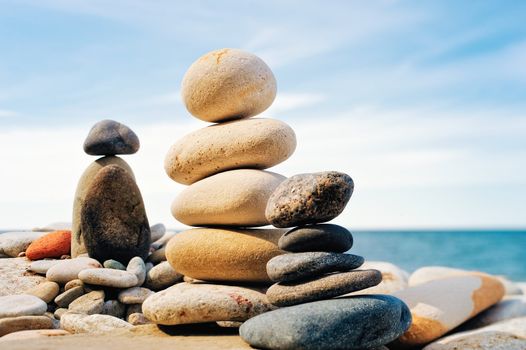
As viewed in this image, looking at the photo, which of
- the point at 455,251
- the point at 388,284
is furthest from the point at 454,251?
A: the point at 388,284

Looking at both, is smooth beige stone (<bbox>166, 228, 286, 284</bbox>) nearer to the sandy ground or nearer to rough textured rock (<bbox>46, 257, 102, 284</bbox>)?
the sandy ground

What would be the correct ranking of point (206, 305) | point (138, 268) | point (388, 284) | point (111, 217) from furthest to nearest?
point (111, 217) < point (138, 268) < point (388, 284) < point (206, 305)

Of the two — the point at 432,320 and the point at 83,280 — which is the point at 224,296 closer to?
the point at 432,320

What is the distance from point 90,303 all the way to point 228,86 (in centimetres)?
331

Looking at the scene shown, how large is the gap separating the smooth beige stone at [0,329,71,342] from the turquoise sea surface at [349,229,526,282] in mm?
27100

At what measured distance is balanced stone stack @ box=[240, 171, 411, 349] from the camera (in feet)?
15.4

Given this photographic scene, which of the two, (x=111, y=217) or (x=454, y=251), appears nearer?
(x=111, y=217)

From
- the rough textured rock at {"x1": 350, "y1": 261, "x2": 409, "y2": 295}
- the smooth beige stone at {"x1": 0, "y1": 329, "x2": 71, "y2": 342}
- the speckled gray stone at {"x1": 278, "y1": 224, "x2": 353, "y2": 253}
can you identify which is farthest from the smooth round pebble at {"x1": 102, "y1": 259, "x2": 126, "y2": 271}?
the speckled gray stone at {"x1": 278, "y1": 224, "x2": 353, "y2": 253}

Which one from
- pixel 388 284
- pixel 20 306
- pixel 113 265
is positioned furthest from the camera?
pixel 113 265

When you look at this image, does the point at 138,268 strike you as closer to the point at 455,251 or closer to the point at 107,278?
the point at 107,278

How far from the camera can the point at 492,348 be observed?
18.0 feet

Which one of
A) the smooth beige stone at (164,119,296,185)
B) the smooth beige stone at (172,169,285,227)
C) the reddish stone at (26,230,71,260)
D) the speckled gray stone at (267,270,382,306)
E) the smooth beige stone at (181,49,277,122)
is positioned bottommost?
the reddish stone at (26,230,71,260)

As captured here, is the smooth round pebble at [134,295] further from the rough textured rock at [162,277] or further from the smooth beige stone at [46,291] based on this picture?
the smooth beige stone at [46,291]

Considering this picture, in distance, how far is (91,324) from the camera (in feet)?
21.1
